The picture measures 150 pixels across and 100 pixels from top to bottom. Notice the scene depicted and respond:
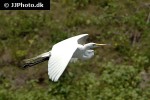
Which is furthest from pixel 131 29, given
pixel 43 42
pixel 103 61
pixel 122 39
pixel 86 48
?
pixel 86 48

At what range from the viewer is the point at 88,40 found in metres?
6.26

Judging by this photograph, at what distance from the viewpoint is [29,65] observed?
5656 mm

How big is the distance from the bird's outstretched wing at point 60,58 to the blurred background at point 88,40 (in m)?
0.74

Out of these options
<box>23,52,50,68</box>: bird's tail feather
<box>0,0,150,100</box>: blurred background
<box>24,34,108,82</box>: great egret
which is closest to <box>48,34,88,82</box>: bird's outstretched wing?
<box>24,34,108,82</box>: great egret

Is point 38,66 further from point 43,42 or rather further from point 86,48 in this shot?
point 86,48

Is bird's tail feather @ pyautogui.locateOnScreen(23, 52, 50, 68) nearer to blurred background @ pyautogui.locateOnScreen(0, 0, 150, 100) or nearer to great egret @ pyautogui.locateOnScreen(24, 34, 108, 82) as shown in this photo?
great egret @ pyautogui.locateOnScreen(24, 34, 108, 82)

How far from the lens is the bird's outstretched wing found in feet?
14.4

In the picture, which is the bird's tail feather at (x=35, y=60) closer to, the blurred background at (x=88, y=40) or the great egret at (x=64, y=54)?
the great egret at (x=64, y=54)

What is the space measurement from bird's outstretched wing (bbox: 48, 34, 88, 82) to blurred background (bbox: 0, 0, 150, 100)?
29.1 inches

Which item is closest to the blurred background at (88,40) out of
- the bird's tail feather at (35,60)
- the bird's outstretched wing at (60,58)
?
the bird's tail feather at (35,60)

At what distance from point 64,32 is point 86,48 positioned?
57.5 inches

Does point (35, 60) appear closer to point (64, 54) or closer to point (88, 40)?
point (64, 54)

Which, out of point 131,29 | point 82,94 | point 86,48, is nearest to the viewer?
point 86,48

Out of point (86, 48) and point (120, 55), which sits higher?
point (86, 48)
